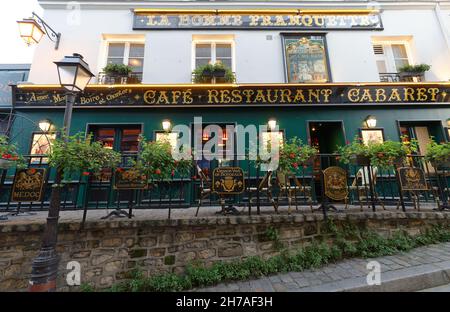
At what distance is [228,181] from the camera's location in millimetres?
4145

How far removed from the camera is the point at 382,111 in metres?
7.40

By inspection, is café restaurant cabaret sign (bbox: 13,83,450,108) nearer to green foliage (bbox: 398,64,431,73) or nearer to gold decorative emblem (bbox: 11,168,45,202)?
green foliage (bbox: 398,64,431,73)

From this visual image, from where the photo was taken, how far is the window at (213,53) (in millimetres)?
8031

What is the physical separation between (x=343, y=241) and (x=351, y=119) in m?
5.19

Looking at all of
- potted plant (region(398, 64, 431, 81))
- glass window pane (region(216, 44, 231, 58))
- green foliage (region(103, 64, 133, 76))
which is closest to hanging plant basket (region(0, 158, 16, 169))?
green foliage (region(103, 64, 133, 76))

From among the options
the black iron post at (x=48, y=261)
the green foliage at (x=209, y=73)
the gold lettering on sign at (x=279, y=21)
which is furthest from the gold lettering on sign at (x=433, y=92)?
the black iron post at (x=48, y=261)

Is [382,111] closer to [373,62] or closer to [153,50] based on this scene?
[373,62]

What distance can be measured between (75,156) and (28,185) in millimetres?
1715

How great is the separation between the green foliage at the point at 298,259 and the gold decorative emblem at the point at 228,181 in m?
1.01

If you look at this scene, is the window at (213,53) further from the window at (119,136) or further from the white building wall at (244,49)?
the window at (119,136)

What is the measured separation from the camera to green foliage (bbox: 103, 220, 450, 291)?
3244mm

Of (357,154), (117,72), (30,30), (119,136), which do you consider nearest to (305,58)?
(357,154)

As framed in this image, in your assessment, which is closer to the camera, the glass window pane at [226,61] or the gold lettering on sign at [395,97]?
the gold lettering on sign at [395,97]

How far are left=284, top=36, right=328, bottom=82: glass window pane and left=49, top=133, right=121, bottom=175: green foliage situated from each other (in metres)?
6.61
